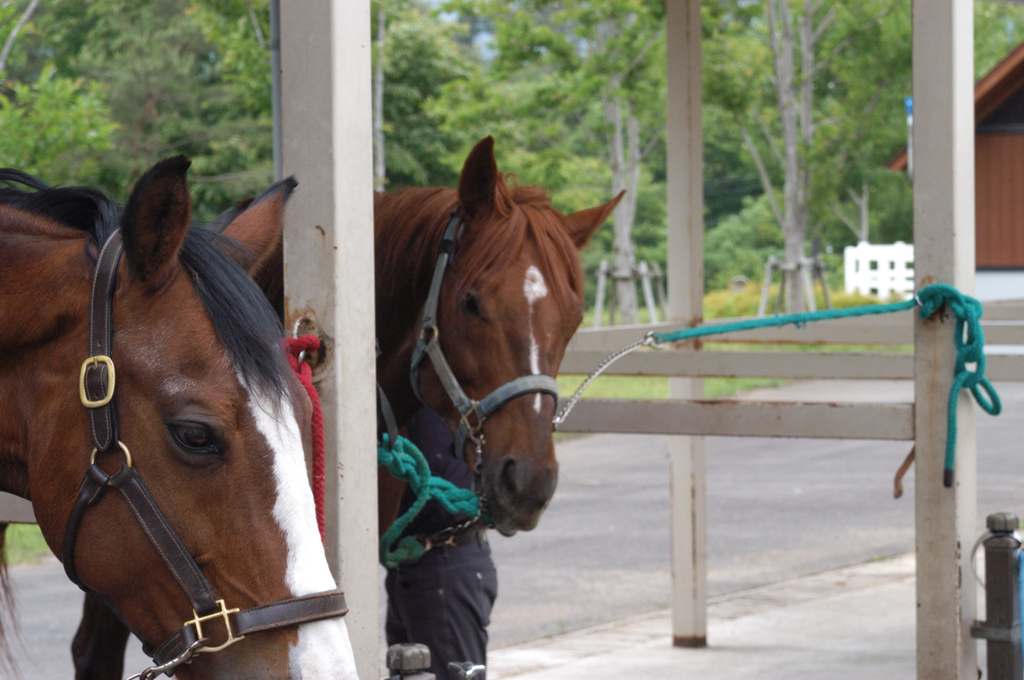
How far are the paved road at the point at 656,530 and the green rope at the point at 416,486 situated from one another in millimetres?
2079

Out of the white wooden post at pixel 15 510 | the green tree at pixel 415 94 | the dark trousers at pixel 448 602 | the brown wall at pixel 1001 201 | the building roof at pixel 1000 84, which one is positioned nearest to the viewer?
the white wooden post at pixel 15 510

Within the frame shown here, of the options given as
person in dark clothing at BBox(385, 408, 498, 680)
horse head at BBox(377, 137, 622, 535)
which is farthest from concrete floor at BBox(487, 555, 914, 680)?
horse head at BBox(377, 137, 622, 535)

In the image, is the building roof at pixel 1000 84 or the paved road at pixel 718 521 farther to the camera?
the building roof at pixel 1000 84

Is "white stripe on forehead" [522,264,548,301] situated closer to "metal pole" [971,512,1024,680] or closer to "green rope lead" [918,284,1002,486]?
"green rope lead" [918,284,1002,486]

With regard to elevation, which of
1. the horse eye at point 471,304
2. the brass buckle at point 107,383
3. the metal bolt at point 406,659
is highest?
the horse eye at point 471,304

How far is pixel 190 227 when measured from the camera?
70.5 inches

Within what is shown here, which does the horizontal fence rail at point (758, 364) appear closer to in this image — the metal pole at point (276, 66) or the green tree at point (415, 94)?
the metal pole at point (276, 66)

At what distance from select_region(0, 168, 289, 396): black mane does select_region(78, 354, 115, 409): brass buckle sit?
0.16m

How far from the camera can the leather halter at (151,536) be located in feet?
4.98

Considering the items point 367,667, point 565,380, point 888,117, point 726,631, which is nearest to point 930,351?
point 367,667

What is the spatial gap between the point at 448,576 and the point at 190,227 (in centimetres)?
156

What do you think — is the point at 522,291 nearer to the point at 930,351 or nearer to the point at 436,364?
the point at 436,364

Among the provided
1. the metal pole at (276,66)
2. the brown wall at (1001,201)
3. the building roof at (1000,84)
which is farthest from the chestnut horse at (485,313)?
the brown wall at (1001,201)

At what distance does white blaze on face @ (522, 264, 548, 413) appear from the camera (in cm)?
286
